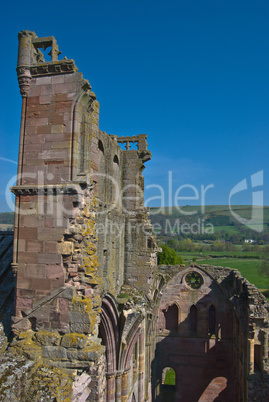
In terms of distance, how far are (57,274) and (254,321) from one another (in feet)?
28.9

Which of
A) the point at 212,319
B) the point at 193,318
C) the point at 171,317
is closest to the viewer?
the point at 212,319

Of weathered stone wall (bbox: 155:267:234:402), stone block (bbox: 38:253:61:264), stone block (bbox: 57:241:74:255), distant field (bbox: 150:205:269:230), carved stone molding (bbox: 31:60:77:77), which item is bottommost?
weathered stone wall (bbox: 155:267:234:402)

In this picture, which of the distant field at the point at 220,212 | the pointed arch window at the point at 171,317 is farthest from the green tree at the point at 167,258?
the distant field at the point at 220,212

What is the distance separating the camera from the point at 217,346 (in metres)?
18.0

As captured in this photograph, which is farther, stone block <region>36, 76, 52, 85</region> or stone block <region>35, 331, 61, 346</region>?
stone block <region>36, 76, 52, 85</region>

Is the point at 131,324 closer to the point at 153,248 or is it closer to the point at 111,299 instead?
the point at 111,299

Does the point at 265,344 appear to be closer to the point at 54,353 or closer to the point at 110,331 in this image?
the point at 110,331

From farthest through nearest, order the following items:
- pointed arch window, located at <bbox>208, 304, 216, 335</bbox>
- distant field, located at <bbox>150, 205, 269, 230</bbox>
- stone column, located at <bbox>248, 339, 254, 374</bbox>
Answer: distant field, located at <bbox>150, 205, 269, 230</bbox>, pointed arch window, located at <bbox>208, 304, 216, 335</bbox>, stone column, located at <bbox>248, 339, 254, 374</bbox>

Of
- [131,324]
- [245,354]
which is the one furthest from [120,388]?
[245,354]

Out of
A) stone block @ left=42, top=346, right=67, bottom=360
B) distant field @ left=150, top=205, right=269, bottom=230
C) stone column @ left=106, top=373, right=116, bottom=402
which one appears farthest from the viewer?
Result: distant field @ left=150, top=205, right=269, bottom=230

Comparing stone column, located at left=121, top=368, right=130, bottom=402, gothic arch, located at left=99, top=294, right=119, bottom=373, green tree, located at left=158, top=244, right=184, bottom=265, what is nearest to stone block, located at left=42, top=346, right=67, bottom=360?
gothic arch, located at left=99, top=294, right=119, bottom=373

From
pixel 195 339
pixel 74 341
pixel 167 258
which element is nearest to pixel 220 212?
pixel 167 258

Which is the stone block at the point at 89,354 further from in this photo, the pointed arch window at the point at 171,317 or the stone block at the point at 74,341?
the pointed arch window at the point at 171,317

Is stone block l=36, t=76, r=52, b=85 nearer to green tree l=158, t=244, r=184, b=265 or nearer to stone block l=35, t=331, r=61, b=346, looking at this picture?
stone block l=35, t=331, r=61, b=346
